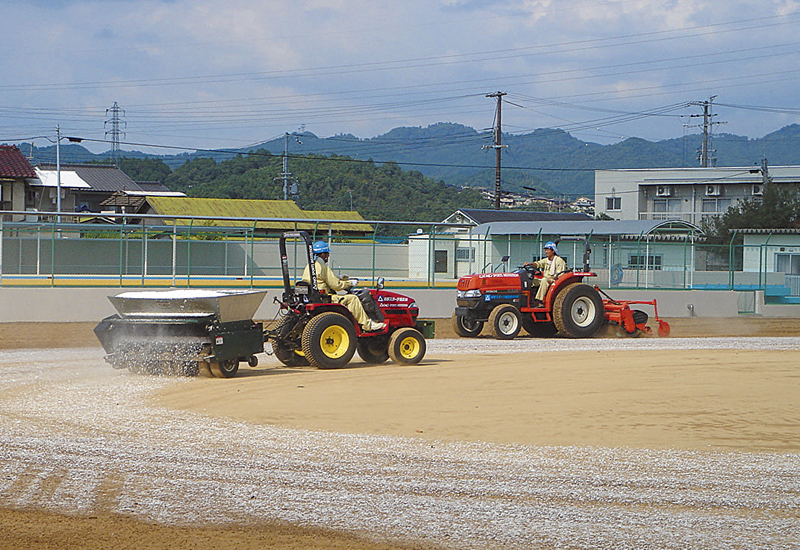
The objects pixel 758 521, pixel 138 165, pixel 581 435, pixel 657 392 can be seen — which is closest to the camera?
pixel 758 521

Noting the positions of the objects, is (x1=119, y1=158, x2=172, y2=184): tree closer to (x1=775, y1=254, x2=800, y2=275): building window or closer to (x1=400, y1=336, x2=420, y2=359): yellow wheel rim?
(x1=775, y1=254, x2=800, y2=275): building window

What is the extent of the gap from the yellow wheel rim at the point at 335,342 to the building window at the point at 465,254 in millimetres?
15482

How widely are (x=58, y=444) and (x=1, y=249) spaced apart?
14.8 metres

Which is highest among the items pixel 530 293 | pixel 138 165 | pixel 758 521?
pixel 138 165

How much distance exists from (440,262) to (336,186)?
55.0m

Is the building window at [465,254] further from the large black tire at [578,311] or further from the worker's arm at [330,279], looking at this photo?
the worker's arm at [330,279]

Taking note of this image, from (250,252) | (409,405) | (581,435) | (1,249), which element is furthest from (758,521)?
(250,252)

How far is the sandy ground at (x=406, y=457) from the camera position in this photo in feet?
19.6

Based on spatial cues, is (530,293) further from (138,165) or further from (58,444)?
(138,165)

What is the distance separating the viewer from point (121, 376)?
12.3 metres

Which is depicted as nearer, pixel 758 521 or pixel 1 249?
pixel 758 521

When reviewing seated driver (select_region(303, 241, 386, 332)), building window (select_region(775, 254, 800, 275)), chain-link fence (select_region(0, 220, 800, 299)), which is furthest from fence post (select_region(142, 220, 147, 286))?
building window (select_region(775, 254, 800, 275))

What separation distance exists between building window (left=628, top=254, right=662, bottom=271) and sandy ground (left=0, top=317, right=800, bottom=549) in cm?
1544

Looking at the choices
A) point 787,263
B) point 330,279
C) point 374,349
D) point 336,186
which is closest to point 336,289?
point 330,279
